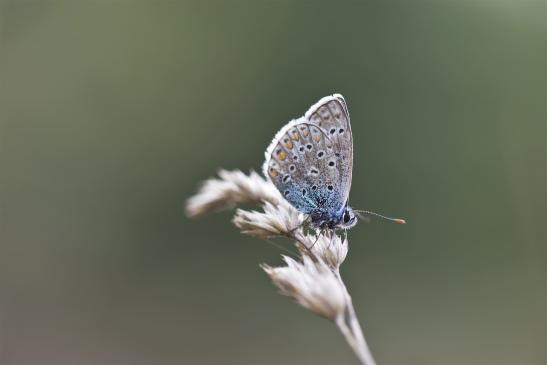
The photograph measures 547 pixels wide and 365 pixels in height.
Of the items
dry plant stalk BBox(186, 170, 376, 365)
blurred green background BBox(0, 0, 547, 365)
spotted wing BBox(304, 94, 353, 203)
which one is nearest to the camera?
dry plant stalk BBox(186, 170, 376, 365)

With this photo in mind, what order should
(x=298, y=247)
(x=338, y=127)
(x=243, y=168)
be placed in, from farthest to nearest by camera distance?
(x=243, y=168) → (x=338, y=127) → (x=298, y=247)

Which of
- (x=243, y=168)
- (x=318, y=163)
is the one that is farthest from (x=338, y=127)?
(x=243, y=168)

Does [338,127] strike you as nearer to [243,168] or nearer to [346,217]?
[346,217]

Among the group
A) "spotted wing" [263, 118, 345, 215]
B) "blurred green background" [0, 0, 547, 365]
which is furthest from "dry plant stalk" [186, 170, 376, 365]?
"blurred green background" [0, 0, 547, 365]

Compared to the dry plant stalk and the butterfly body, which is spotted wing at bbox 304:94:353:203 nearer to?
the butterfly body

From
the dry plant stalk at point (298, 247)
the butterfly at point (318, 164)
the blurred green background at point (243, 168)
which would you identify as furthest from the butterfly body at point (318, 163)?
the blurred green background at point (243, 168)

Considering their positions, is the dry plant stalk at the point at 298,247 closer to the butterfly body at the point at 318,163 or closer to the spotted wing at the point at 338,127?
the butterfly body at the point at 318,163
